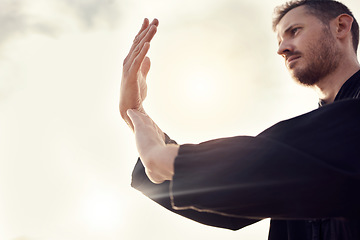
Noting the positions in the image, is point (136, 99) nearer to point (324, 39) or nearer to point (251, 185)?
point (251, 185)

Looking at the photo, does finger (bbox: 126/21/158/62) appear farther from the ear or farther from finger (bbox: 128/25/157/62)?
the ear

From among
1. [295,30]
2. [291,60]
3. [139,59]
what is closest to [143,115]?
[139,59]

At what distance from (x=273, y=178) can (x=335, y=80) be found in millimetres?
2199

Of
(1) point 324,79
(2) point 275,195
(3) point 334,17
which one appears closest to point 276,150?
(2) point 275,195

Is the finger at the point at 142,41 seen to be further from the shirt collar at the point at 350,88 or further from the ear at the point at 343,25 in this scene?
the ear at the point at 343,25

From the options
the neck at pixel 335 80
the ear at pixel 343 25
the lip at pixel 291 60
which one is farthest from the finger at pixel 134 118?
the ear at pixel 343 25

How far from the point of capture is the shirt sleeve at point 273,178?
5.17ft

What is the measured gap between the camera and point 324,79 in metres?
3.42

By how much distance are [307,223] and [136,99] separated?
177 centimetres

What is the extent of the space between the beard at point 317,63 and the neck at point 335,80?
0.04 metres

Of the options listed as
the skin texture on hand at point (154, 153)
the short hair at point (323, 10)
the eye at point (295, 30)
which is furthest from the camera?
the short hair at point (323, 10)

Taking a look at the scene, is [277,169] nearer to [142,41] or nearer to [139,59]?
[139,59]

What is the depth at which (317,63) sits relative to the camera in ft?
11.1

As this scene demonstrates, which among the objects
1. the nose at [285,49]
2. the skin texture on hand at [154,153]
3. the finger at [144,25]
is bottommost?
the skin texture on hand at [154,153]
